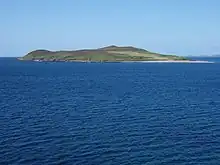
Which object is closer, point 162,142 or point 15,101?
point 162,142

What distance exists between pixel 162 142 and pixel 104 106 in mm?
29138

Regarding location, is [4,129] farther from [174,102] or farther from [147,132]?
[174,102]

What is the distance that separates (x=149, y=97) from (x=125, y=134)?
128 feet

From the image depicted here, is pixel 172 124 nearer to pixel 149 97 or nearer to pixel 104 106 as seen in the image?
pixel 104 106

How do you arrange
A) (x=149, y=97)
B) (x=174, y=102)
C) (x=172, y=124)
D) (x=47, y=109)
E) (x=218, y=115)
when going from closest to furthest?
1. (x=172, y=124)
2. (x=218, y=115)
3. (x=47, y=109)
4. (x=174, y=102)
5. (x=149, y=97)

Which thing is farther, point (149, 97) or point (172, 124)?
point (149, 97)

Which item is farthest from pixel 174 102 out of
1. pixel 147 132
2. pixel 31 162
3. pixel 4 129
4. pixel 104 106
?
pixel 31 162

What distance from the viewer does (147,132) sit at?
50500mm

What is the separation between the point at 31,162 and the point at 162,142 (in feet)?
54.0

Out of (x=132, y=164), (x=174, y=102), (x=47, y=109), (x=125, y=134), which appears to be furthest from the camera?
(x=174, y=102)

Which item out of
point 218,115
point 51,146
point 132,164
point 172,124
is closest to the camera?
point 132,164

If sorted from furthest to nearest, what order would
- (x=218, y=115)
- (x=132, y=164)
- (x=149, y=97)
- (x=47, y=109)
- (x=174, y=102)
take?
(x=149, y=97) → (x=174, y=102) → (x=47, y=109) → (x=218, y=115) → (x=132, y=164)

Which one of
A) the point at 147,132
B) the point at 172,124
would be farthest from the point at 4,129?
the point at 172,124

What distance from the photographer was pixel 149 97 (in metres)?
87.8
